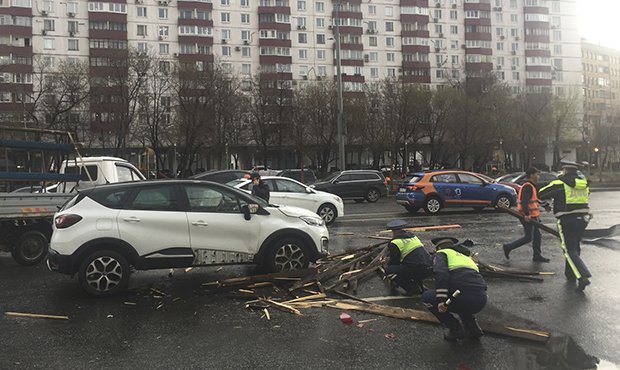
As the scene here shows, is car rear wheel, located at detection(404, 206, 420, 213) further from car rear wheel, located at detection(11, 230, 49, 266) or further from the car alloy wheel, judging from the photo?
car rear wheel, located at detection(11, 230, 49, 266)

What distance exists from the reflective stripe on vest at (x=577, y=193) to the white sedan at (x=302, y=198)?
8332 mm

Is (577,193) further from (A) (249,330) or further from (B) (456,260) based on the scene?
(A) (249,330)

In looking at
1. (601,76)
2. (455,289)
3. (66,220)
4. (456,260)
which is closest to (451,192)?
(456,260)

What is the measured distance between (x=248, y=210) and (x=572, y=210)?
15.4 feet

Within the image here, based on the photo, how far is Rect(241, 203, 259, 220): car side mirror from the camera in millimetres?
6820

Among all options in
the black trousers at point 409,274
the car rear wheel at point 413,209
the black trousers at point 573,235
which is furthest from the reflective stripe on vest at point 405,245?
the car rear wheel at point 413,209

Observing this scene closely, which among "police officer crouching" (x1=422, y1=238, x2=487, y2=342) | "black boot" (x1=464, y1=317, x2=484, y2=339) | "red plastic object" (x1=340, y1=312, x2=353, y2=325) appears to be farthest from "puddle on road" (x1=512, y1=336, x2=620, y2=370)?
"red plastic object" (x1=340, y1=312, x2=353, y2=325)

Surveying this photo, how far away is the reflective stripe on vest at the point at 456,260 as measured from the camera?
4.47m

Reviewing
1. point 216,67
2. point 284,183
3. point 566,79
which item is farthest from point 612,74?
point 284,183

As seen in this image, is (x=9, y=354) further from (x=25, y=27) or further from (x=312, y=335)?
(x=25, y=27)

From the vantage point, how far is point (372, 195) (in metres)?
23.1

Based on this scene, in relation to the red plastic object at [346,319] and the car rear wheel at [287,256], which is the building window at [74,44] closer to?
the car rear wheel at [287,256]

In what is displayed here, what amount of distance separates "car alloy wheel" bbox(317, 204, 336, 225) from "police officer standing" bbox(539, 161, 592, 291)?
26.8ft

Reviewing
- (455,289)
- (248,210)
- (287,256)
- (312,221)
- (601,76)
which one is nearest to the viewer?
(455,289)
